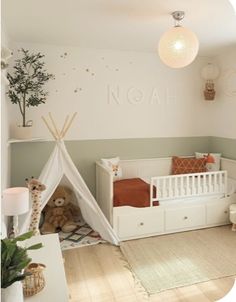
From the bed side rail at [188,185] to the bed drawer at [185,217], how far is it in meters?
0.19

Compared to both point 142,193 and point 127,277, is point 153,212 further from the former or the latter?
point 127,277

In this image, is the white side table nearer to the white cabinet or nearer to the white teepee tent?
the white teepee tent

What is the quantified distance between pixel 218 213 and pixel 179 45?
2.44m

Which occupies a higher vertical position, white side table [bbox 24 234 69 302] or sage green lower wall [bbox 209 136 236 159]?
sage green lower wall [bbox 209 136 236 159]

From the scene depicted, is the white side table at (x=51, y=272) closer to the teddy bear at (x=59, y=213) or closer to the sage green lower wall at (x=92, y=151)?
the teddy bear at (x=59, y=213)

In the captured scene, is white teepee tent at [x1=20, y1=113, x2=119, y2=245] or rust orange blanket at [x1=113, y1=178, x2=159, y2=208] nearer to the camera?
white teepee tent at [x1=20, y1=113, x2=119, y2=245]

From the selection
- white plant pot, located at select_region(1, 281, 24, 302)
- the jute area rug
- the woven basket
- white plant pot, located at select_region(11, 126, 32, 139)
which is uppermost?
white plant pot, located at select_region(11, 126, 32, 139)

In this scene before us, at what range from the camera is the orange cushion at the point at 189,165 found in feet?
13.4

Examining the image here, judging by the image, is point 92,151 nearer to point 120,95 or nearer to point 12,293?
point 120,95

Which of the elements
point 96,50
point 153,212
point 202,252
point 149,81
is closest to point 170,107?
point 149,81

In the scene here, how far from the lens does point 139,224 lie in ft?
10.8

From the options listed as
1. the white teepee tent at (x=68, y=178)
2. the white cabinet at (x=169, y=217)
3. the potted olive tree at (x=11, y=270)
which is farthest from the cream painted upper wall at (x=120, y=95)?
the potted olive tree at (x=11, y=270)

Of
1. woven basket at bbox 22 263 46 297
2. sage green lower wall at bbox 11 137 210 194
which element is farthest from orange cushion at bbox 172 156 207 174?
woven basket at bbox 22 263 46 297

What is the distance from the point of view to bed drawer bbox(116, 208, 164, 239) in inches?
128
